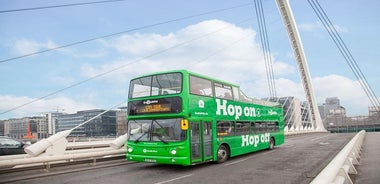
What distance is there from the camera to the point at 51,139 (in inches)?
531

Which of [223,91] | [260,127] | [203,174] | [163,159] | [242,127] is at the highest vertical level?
[223,91]

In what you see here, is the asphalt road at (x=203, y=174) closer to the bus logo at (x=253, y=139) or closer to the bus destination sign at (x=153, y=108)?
the bus destination sign at (x=153, y=108)

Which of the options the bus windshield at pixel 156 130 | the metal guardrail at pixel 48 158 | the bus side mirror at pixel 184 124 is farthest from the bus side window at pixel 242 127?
the metal guardrail at pixel 48 158

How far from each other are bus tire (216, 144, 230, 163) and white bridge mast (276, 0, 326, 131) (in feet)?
107

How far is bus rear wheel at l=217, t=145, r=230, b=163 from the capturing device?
13.9 m

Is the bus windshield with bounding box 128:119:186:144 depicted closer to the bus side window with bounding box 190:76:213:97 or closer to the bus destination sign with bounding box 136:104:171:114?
the bus destination sign with bounding box 136:104:171:114

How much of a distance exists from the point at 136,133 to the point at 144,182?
342cm

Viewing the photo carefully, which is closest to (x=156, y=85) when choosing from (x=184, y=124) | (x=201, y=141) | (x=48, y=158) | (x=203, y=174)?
(x=184, y=124)

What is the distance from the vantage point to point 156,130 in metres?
12.3

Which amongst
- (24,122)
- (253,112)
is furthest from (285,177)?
(24,122)

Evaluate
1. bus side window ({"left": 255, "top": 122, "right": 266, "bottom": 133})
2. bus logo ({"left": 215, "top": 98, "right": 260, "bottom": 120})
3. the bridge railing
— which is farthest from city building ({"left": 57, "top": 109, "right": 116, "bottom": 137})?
bus logo ({"left": 215, "top": 98, "right": 260, "bottom": 120})

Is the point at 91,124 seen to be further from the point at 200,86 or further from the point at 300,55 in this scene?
the point at 200,86

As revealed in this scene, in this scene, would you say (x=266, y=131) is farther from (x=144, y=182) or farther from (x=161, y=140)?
(x=144, y=182)

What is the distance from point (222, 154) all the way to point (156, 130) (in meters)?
3.44
